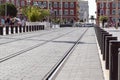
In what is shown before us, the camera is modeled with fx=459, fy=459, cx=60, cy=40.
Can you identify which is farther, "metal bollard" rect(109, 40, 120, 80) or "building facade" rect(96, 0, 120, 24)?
"building facade" rect(96, 0, 120, 24)

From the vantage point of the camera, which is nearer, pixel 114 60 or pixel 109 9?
pixel 114 60

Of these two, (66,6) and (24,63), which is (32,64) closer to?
(24,63)

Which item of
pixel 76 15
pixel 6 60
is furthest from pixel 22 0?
pixel 6 60

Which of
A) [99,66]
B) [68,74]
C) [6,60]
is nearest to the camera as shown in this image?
[68,74]

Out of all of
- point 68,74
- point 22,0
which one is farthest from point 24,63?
point 22,0

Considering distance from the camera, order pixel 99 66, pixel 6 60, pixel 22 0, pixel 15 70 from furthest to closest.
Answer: pixel 22 0 → pixel 6 60 → pixel 99 66 → pixel 15 70

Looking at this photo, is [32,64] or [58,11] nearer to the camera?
[32,64]

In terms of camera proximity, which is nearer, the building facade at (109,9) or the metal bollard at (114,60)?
the metal bollard at (114,60)

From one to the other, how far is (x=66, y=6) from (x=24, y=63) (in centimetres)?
15906

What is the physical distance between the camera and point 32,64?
15039mm

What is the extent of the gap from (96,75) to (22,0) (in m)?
157

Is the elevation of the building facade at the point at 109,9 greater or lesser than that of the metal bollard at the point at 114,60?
greater

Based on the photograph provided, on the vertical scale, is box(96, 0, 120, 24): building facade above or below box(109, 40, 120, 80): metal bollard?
above

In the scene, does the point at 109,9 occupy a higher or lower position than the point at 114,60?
higher
